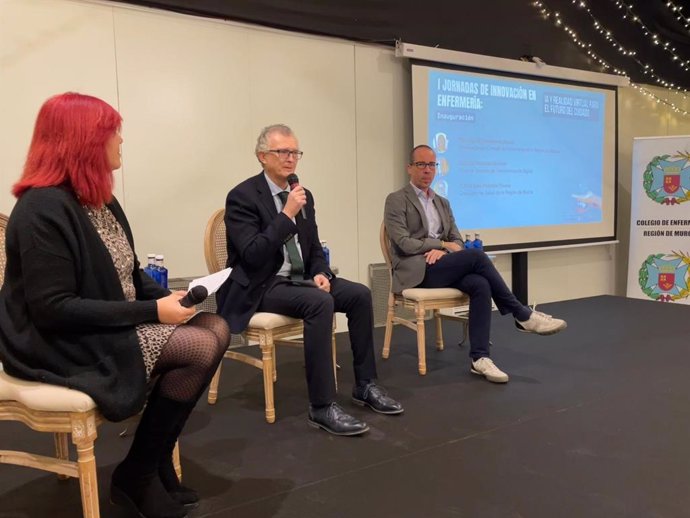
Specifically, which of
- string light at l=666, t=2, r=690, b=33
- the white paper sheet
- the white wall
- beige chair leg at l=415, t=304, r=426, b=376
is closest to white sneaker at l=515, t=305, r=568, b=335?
beige chair leg at l=415, t=304, r=426, b=376

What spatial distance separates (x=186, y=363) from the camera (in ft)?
4.66

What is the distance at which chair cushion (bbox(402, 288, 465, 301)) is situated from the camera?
2.74 m

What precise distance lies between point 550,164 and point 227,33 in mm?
2767

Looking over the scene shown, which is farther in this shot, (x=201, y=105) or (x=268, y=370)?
(x=201, y=105)

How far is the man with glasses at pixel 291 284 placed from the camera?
6.91 ft

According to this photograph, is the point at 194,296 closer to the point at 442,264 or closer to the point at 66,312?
the point at 66,312

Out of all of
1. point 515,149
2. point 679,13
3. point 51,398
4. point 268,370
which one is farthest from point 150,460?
point 679,13

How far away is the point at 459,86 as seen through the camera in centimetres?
409

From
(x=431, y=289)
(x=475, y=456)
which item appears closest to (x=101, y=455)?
(x=475, y=456)

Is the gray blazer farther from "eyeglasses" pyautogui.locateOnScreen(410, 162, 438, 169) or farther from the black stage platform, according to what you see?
the black stage platform

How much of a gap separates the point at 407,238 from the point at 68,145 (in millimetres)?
1803

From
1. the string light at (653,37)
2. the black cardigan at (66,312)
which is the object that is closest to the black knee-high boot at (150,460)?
the black cardigan at (66,312)

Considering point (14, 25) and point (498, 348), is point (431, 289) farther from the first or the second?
point (14, 25)

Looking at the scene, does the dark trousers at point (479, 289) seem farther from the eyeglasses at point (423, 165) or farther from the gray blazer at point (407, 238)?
the eyeglasses at point (423, 165)
